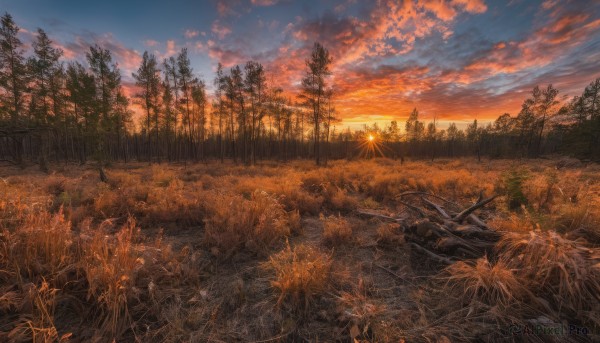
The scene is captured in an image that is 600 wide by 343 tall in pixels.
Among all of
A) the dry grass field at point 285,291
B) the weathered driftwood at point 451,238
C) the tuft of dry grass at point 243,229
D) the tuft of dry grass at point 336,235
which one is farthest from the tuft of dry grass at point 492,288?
the tuft of dry grass at point 243,229

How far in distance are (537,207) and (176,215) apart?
30.8 feet

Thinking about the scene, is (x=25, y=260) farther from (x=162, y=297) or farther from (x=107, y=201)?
(x=107, y=201)

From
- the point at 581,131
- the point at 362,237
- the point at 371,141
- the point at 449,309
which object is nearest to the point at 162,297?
the point at 449,309

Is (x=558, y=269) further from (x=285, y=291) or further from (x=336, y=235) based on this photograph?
(x=285, y=291)

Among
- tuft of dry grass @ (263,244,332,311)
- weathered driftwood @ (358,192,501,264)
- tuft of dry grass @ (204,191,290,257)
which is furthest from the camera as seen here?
tuft of dry grass @ (204,191,290,257)

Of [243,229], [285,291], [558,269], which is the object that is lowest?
[285,291]

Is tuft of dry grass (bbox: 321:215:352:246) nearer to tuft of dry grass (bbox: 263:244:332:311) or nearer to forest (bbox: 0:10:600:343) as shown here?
forest (bbox: 0:10:600:343)

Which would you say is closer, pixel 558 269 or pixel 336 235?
pixel 558 269

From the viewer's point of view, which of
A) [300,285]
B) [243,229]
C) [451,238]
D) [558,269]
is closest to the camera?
[558,269]

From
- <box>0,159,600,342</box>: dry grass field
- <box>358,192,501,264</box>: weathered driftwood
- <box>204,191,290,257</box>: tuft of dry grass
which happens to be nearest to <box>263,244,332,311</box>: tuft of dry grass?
<box>0,159,600,342</box>: dry grass field

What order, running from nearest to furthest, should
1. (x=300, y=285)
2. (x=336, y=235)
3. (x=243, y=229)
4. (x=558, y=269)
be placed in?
1. (x=558, y=269)
2. (x=300, y=285)
3. (x=243, y=229)
4. (x=336, y=235)

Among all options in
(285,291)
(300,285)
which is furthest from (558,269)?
(285,291)

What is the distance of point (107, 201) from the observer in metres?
5.33

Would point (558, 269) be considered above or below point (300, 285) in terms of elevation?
above
